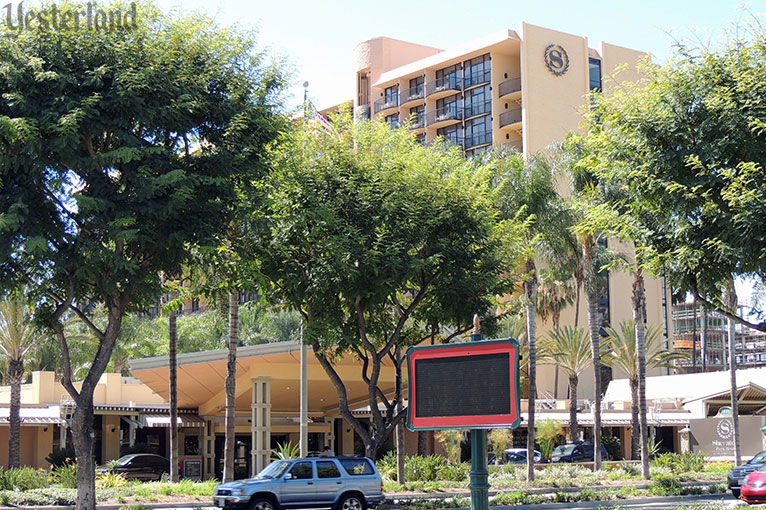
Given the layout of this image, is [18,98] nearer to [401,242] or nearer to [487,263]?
[401,242]

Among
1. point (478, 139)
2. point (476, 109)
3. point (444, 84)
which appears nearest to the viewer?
point (478, 139)

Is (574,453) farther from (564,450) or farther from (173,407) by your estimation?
(173,407)

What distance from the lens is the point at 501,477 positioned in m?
37.9

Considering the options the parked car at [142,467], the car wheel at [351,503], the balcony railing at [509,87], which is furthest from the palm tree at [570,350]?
the car wheel at [351,503]

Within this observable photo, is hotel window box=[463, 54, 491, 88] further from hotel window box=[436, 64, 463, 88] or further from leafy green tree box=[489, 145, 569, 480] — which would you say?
leafy green tree box=[489, 145, 569, 480]

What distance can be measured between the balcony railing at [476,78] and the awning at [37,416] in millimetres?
52380

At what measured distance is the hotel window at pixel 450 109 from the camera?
8638cm

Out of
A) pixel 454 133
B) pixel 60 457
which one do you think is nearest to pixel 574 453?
pixel 60 457

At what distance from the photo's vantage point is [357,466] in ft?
83.5

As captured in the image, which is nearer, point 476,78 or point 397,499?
point 397,499

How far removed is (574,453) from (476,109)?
146 ft

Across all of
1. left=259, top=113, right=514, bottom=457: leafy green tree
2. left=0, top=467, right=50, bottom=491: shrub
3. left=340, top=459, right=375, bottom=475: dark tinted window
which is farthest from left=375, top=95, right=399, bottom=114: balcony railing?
left=340, top=459, right=375, bottom=475: dark tinted window

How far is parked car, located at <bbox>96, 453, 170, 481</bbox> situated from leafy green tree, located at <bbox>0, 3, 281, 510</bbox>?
71.9 feet

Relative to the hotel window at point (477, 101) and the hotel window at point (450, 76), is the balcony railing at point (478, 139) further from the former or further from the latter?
the hotel window at point (450, 76)
